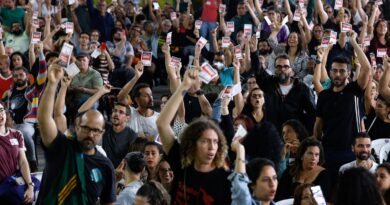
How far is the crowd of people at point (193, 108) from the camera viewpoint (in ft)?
19.3

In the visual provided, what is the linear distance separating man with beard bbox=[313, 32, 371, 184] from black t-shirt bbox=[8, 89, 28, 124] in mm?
3806

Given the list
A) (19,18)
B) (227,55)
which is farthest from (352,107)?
(19,18)

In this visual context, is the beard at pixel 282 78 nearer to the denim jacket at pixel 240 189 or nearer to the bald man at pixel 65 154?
the bald man at pixel 65 154

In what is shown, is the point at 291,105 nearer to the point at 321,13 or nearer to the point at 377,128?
the point at 377,128

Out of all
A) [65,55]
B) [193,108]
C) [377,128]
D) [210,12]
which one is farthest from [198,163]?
[210,12]

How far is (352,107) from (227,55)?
15.1 ft

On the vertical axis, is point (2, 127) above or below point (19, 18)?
below

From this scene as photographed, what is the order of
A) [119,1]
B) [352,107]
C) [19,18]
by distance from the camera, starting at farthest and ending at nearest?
[119,1] → [19,18] → [352,107]

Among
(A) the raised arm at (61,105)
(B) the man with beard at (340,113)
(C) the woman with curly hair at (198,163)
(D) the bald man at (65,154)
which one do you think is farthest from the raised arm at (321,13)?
(C) the woman with curly hair at (198,163)

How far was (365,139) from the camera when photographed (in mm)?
A: 8477

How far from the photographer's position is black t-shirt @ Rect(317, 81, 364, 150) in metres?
9.00

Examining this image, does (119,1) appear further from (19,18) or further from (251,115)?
(251,115)

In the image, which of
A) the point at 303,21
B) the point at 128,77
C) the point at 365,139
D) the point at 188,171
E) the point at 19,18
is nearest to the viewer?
the point at 188,171

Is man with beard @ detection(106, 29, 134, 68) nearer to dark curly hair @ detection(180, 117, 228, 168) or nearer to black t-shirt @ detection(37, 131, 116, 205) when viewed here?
black t-shirt @ detection(37, 131, 116, 205)
